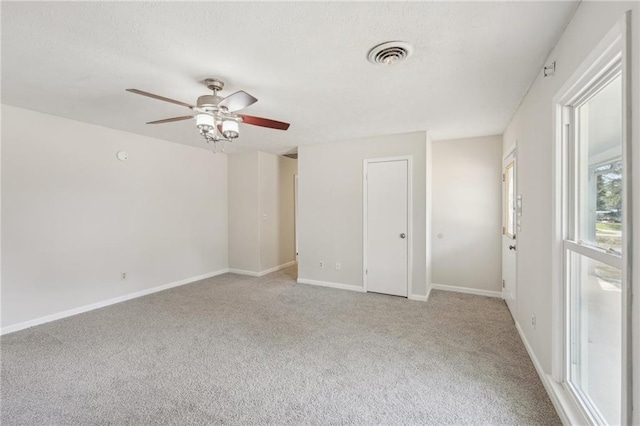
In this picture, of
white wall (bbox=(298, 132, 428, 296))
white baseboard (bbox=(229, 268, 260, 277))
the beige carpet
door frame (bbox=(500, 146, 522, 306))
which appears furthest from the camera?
white baseboard (bbox=(229, 268, 260, 277))

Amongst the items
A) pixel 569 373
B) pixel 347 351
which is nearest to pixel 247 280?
pixel 347 351

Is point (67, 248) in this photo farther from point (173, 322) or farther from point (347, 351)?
point (347, 351)

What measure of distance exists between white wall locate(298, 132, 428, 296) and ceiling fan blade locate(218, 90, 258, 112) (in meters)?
2.59

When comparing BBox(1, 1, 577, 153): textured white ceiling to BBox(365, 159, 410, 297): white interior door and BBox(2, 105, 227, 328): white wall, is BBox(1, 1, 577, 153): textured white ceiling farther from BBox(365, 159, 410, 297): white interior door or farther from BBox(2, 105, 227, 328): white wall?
BBox(365, 159, 410, 297): white interior door

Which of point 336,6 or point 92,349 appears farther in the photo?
point 92,349

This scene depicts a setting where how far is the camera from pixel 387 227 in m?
4.30

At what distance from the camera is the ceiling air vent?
187cm

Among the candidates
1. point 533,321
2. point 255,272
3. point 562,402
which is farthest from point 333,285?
point 562,402

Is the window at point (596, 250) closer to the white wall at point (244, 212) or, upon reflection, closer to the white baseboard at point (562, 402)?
the white baseboard at point (562, 402)

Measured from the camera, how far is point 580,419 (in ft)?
5.20

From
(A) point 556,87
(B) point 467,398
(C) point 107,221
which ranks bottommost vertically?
(B) point 467,398

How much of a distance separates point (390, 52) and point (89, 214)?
13.5 feet

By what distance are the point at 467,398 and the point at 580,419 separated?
60cm

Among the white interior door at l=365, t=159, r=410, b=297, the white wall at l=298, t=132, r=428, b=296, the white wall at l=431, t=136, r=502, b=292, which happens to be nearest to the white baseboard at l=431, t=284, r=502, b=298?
the white wall at l=431, t=136, r=502, b=292
